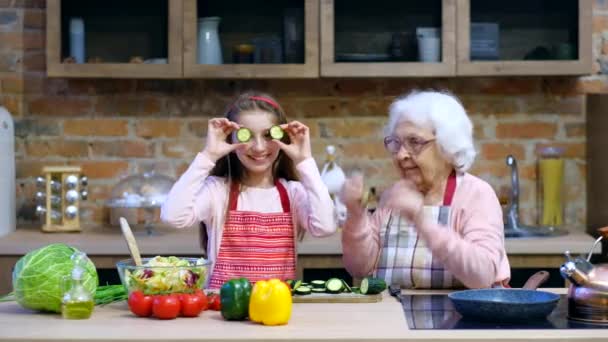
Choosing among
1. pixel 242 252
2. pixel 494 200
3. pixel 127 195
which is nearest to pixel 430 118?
pixel 494 200

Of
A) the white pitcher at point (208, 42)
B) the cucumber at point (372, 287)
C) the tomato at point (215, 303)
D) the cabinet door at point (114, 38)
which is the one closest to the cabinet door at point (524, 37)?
the white pitcher at point (208, 42)

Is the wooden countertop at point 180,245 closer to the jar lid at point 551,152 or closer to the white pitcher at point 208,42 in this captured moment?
the jar lid at point 551,152

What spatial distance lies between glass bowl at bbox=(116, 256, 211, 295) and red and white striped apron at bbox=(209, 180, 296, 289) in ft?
1.86

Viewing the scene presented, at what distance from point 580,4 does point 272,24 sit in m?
1.26

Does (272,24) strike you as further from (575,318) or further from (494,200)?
(575,318)

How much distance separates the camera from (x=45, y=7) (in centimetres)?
461

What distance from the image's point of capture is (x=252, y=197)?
10.3 ft

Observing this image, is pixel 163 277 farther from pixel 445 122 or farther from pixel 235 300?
pixel 445 122

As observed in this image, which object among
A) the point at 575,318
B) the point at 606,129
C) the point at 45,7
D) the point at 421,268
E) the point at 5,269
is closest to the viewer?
the point at 575,318

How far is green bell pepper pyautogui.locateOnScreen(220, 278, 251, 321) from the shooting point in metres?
2.34

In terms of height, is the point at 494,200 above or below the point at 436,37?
below

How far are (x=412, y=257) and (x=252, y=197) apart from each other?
0.53 meters

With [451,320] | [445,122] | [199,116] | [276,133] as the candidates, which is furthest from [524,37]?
[451,320]

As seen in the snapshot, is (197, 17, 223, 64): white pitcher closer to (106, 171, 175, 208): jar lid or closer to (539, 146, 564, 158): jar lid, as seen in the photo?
(106, 171, 175, 208): jar lid
